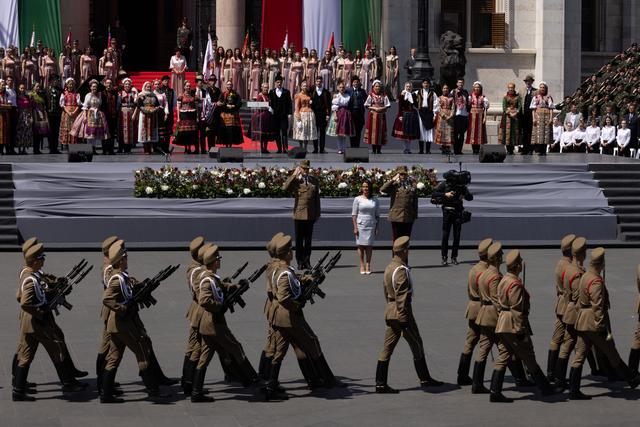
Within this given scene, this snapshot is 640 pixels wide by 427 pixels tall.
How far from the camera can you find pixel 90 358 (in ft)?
58.1

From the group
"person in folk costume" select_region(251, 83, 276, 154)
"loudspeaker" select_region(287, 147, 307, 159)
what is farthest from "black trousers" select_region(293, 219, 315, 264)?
"person in folk costume" select_region(251, 83, 276, 154)

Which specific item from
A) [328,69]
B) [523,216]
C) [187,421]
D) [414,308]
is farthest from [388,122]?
[187,421]

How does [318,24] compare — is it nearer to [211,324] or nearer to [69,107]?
[69,107]

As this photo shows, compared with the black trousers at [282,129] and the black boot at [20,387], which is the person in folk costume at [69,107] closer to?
the black trousers at [282,129]

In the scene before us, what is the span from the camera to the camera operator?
2602 centimetres

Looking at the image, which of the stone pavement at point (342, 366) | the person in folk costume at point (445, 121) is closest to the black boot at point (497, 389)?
the stone pavement at point (342, 366)

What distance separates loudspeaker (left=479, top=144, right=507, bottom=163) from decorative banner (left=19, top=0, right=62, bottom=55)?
589 inches

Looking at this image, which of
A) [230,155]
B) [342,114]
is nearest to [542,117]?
[342,114]

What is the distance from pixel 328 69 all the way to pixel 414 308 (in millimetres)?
18437

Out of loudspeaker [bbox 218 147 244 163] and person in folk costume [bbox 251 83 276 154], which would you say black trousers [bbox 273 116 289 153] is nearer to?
person in folk costume [bbox 251 83 276 154]

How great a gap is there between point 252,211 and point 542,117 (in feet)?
26.7

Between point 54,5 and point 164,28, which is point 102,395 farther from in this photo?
point 164,28

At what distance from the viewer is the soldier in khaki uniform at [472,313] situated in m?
16.2

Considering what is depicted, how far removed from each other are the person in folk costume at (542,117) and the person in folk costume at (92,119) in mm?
9196
